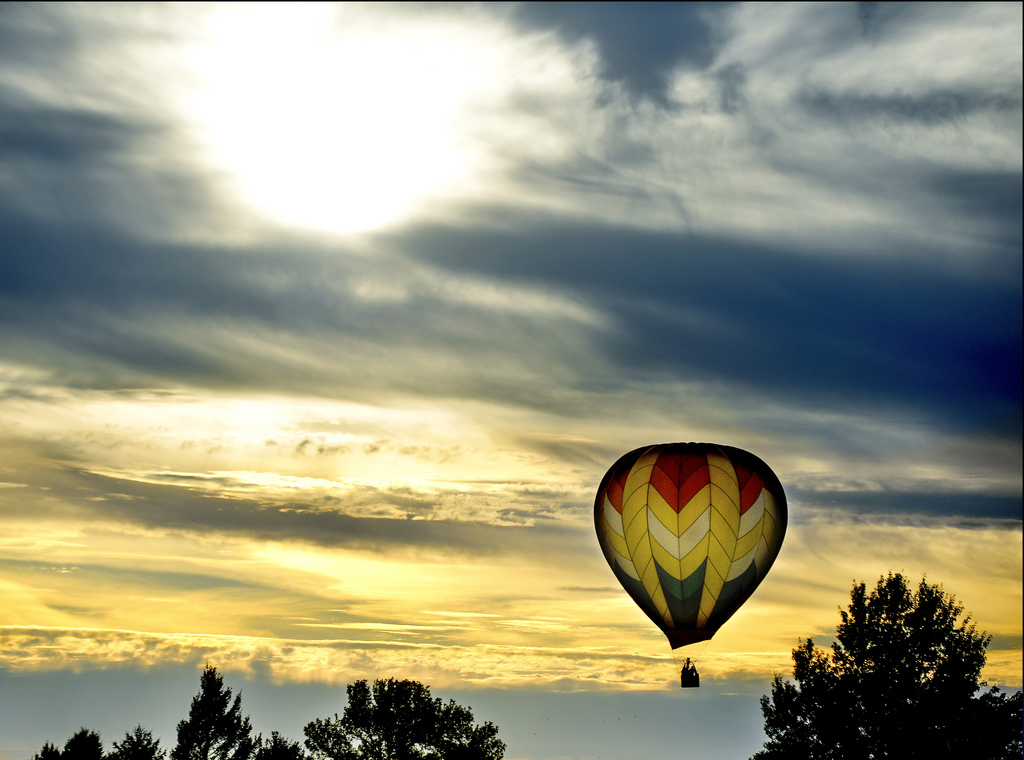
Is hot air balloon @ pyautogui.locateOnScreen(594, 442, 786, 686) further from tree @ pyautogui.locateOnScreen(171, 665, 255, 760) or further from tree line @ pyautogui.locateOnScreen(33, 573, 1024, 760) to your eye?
tree @ pyautogui.locateOnScreen(171, 665, 255, 760)

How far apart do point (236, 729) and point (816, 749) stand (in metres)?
37.3

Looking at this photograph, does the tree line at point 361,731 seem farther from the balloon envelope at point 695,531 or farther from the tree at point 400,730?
the balloon envelope at point 695,531

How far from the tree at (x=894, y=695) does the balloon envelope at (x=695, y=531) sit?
11343mm

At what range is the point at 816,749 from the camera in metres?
43.2

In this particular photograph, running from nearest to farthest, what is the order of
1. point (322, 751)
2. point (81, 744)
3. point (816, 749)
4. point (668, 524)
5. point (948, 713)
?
point (668, 524), point (948, 713), point (816, 749), point (81, 744), point (322, 751)

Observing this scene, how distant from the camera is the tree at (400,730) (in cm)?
6047

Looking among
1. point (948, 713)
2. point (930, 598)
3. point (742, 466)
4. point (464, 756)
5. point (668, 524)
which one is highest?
point (742, 466)

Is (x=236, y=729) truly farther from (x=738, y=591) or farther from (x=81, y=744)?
(x=738, y=591)

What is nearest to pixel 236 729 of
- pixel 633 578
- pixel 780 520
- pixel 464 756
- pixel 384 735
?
pixel 384 735

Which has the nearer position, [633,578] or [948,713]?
[633,578]

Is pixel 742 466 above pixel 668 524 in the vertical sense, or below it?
above

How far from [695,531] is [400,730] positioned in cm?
3485

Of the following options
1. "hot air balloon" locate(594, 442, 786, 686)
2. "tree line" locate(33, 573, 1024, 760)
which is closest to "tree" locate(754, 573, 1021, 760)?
"tree line" locate(33, 573, 1024, 760)

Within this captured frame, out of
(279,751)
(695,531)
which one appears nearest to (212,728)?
(279,751)
